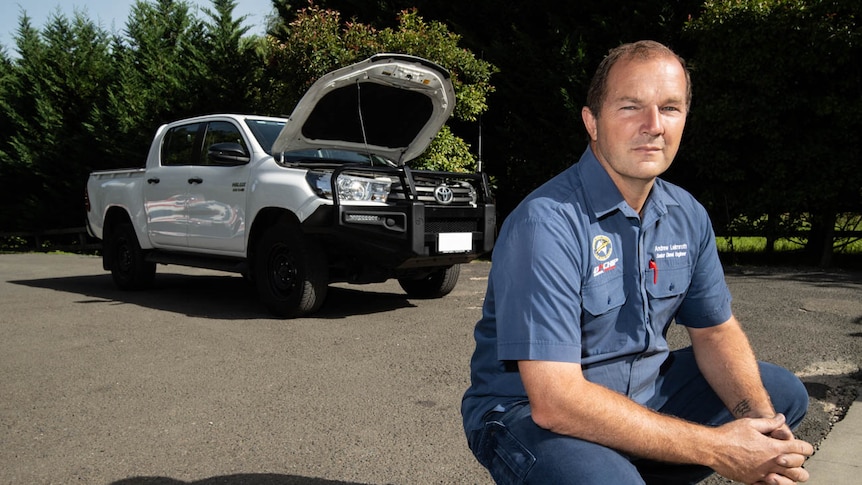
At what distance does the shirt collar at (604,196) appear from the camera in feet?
6.66

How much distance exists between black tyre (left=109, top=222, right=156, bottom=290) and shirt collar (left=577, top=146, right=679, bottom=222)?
726 cm

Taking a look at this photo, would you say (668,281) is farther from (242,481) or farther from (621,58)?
(242,481)

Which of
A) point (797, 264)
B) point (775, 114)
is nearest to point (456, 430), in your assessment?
point (775, 114)

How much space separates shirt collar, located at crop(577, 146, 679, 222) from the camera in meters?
2.03

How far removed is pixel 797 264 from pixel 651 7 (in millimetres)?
4377

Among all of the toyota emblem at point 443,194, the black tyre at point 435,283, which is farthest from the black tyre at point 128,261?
the toyota emblem at point 443,194

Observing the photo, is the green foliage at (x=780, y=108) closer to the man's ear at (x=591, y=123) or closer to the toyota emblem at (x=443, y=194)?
the toyota emblem at (x=443, y=194)

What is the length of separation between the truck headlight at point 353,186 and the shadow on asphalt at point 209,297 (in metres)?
1.24

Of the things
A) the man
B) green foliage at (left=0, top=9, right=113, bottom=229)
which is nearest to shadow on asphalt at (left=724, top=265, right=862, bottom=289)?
the man

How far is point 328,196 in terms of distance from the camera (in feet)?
19.9

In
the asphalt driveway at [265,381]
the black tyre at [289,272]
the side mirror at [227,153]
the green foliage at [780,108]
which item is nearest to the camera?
the asphalt driveway at [265,381]

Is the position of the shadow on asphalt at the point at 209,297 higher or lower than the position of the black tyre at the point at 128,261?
lower

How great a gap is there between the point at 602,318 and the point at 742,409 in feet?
1.76

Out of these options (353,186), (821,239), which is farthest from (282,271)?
(821,239)
